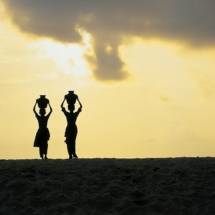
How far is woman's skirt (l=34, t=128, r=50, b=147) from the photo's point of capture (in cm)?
2119

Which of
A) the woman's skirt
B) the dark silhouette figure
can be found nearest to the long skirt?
the dark silhouette figure

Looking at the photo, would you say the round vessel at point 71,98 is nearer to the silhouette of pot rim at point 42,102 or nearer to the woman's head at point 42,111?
the silhouette of pot rim at point 42,102

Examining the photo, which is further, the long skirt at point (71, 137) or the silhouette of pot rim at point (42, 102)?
the silhouette of pot rim at point (42, 102)

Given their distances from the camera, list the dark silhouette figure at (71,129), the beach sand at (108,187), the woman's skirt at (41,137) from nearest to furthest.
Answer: the beach sand at (108,187) < the dark silhouette figure at (71,129) < the woman's skirt at (41,137)

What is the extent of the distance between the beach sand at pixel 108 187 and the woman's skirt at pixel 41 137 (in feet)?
10.5

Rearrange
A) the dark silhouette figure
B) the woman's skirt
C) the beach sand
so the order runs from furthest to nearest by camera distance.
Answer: the woman's skirt < the dark silhouette figure < the beach sand

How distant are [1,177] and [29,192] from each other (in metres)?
1.68

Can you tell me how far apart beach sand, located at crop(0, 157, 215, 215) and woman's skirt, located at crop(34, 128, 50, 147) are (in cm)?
321

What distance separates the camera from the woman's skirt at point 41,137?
69.5ft

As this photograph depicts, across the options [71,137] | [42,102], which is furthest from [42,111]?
[71,137]

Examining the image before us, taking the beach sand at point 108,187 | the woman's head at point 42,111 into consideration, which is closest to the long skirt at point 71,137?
the woman's head at point 42,111

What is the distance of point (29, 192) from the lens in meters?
14.8

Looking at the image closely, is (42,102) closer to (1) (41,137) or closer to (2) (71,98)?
(2) (71,98)

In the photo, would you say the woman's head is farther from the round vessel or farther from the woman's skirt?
the round vessel
